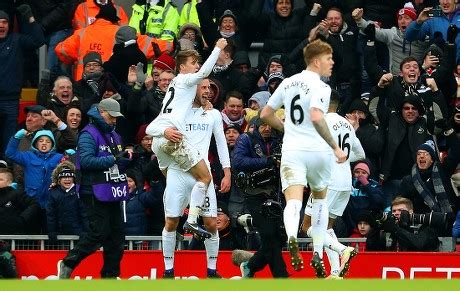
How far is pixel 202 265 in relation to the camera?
20375mm

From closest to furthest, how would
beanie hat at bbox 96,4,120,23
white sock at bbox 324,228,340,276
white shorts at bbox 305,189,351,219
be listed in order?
white sock at bbox 324,228,340,276 < white shorts at bbox 305,189,351,219 < beanie hat at bbox 96,4,120,23

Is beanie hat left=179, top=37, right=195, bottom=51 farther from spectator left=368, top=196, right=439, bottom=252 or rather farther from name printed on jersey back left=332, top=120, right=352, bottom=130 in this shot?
name printed on jersey back left=332, top=120, right=352, bottom=130

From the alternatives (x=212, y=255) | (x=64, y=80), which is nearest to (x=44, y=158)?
(x=64, y=80)

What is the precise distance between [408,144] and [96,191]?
4.64m

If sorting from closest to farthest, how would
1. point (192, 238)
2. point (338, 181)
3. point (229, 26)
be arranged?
point (338, 181), point (192, 238), point (229, 26)

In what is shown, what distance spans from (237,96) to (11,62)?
3703 millimetres

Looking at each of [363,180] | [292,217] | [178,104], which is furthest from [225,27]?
[292,217]

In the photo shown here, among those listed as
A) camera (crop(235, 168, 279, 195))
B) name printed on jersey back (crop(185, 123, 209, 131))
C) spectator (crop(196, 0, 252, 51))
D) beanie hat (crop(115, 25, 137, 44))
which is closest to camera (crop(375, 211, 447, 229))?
camera (crop(235, 168, 279, 195))

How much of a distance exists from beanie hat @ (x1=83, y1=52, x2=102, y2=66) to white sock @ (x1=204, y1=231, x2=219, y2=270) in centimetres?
516

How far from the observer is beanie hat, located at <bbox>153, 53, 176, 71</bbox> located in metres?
23.5

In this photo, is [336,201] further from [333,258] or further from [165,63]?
[165,63]

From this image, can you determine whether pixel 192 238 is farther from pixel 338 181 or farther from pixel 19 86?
pixel 19 86

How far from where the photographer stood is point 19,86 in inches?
968

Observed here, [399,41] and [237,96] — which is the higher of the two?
[399,41]
